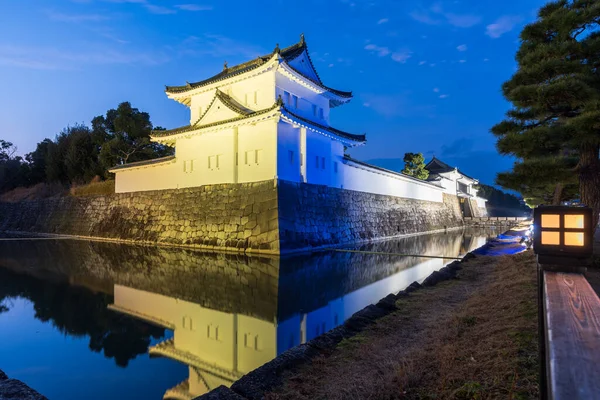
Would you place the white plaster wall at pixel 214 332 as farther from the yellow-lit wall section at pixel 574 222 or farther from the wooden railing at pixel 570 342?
the yellow-lit wall section at pixel 574 222

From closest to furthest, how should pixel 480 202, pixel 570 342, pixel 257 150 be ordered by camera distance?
pixel 570 342, pixel 257 150, pixel 480 202

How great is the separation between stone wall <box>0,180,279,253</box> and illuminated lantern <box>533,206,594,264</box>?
979 cm

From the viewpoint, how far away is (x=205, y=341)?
15.0 feet

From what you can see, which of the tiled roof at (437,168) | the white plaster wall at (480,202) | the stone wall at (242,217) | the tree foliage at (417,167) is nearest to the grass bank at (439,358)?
the stone wall at (242,217)

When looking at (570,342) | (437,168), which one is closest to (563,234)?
(570,342)

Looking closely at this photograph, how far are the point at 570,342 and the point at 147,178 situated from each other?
19.9m

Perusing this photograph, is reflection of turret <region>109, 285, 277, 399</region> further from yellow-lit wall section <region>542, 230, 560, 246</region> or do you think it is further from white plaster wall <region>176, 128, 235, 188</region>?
white plaster wall <region>176, 128, 235, 188</region>

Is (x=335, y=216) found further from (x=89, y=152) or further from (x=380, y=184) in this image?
(x=89, y=152)

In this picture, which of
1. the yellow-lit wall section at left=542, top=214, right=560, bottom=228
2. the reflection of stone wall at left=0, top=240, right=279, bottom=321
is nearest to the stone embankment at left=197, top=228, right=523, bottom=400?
the reflection of stone wall at left=0, top=240, right=279, bottom=321

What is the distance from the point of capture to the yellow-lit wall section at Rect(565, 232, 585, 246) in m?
2.52

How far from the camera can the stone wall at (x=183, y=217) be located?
42.7ft

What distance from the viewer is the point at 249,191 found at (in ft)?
45.2

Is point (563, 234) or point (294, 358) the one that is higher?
point (563, 234)

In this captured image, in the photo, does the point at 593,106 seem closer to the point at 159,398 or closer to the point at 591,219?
the point at 591,219
